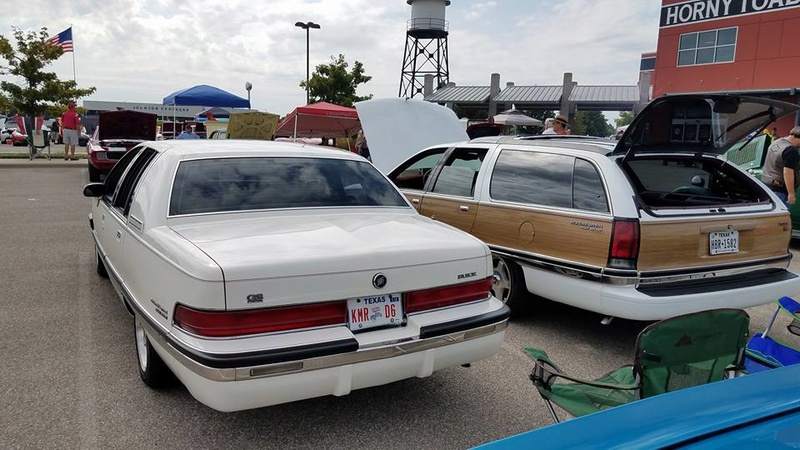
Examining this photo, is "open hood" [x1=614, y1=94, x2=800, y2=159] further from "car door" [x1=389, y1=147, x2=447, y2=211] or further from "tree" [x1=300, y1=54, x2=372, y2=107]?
"tree" [x1=300, y1=54, x2=372, y2=107]

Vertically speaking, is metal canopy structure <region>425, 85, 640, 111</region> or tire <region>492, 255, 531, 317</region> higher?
metal canopy structure <region>425, 85, 640, 111</region>

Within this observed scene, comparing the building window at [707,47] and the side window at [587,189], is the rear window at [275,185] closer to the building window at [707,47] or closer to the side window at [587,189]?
the side window at [587,189]

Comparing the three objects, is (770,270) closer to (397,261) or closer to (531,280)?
(531,280)

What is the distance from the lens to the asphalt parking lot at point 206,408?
9.71 feet

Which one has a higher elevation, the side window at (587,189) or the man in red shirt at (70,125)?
the man in red shirt at (70,125)

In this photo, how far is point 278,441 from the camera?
115 inches

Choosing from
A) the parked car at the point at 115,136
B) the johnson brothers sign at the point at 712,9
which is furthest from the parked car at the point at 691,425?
the johnson brothers sign at the point at 712,9

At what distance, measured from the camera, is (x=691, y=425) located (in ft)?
4.70

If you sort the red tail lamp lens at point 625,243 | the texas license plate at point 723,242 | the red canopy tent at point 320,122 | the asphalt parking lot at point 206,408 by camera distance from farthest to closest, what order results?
the red canopy tent at point 320,122 → the texas license plate at point 723,242 → the red tail lamp lens at point 625,243 → the asphalt parking lot at point 206,408

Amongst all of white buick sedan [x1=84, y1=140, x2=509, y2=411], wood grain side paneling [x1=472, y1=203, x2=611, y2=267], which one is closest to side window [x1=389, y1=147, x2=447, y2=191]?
wood grain side paneling [x1=472, y1=203, x2=611, y2=267]

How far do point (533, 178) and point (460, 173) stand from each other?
95 cm

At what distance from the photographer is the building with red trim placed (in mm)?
22266

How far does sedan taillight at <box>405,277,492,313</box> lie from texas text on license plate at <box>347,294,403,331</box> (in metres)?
0.08

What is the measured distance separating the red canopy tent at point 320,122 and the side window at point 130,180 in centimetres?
944
